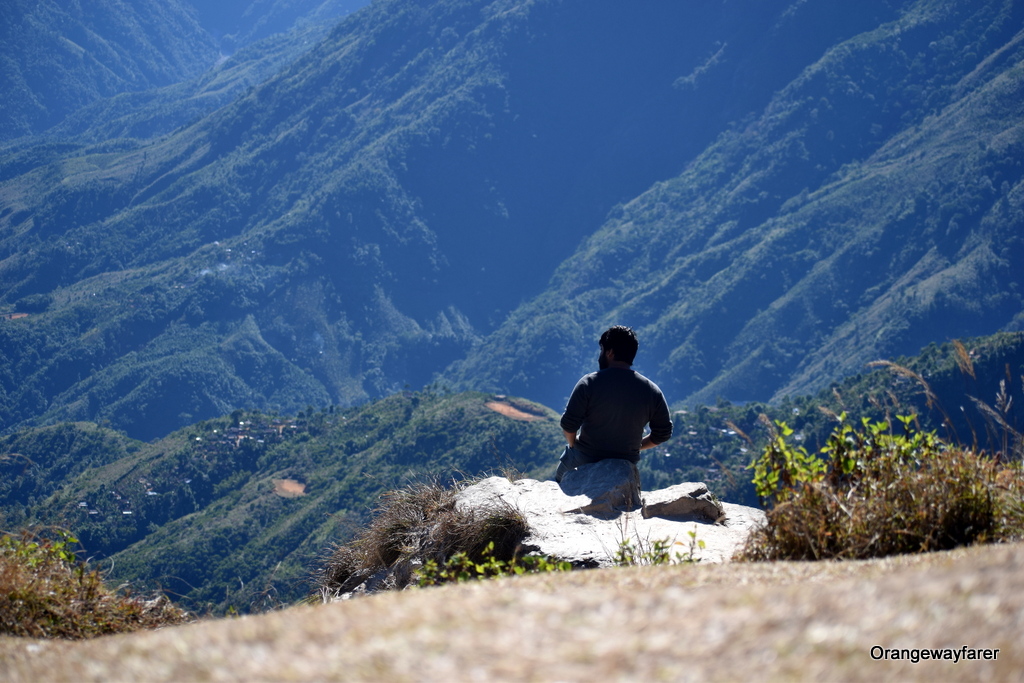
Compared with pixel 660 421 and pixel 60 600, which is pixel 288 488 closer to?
pixel 660 421

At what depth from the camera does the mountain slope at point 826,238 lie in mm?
92312

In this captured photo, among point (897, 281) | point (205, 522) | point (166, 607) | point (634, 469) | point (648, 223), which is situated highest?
point (166, 607)

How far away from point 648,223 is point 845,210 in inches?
1475

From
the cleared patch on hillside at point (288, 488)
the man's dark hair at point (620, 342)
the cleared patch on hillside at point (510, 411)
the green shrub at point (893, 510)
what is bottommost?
the cleared patch on hillside at point (510, 411)

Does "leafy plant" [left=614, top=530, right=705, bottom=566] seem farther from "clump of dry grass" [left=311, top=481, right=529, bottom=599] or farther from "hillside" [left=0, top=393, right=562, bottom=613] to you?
"hillside" [left=0, top=393, right=562, bottom=613]

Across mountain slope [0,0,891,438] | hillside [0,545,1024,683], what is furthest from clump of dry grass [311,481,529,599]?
mountain slope [0,0,891,438]

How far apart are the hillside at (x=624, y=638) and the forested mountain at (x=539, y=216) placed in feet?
281

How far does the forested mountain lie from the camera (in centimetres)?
10219

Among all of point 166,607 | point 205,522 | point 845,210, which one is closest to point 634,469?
point 166,607

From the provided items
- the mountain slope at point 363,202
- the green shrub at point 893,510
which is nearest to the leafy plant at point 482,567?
the green shrub at point 893,510

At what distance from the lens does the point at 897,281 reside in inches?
3873

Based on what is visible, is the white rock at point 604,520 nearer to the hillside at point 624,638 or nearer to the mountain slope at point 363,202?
the hillside at point 624,638

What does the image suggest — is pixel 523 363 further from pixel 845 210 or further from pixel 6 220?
pixel 6 220

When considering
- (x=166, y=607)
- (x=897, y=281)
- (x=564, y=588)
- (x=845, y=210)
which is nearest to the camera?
(x=564, y=588)
